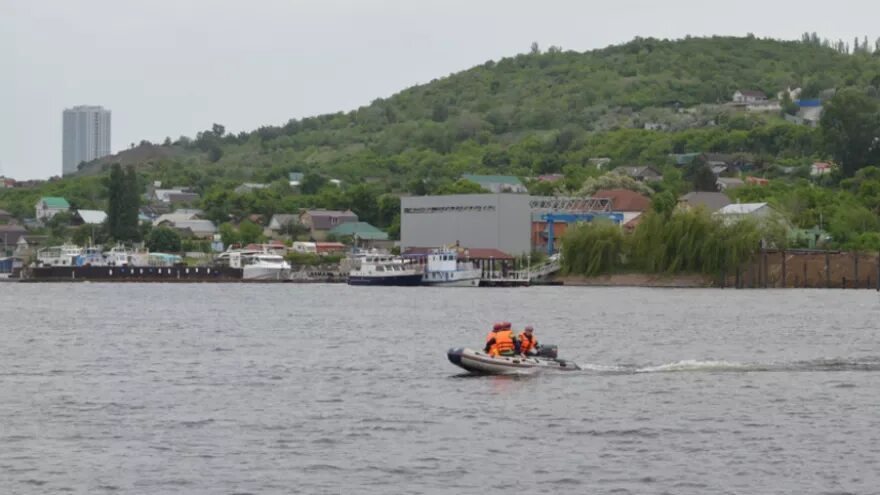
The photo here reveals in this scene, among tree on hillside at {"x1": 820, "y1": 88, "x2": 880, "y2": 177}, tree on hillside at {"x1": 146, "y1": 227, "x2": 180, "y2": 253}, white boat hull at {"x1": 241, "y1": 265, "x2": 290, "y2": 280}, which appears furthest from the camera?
tree on hillside at {"x1": 820, "y1": 88, "x2": 880, "y2": 177}

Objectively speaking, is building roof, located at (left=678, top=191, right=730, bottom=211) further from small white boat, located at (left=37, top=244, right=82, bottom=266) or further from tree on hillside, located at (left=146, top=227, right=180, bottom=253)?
small white boat, located at (left=37, top=244, right=82, bottom=266)

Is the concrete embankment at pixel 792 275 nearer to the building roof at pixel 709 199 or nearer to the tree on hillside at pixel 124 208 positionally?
the building roof at pixel 709 199

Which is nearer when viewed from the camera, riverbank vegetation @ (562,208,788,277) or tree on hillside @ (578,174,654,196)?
riverbank vegetation @ (562,208,788,277)

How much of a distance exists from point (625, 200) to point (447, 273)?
3298 cm

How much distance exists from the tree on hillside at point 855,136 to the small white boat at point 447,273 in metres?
62.3

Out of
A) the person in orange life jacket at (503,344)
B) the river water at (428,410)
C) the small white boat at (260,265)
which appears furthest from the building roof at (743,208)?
the person in orange life jacket at (503,344)

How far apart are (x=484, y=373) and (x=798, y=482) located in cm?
1965

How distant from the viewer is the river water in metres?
34.6

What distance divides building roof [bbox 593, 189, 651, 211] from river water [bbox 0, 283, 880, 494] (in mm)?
93257

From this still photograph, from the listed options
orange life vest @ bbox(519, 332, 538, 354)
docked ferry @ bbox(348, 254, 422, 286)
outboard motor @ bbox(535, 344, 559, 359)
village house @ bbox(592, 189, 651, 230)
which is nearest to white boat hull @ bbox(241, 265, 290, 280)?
docked ferry @ bbox(348, 254, 422, 286)

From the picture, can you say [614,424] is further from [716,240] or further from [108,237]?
[108,237]

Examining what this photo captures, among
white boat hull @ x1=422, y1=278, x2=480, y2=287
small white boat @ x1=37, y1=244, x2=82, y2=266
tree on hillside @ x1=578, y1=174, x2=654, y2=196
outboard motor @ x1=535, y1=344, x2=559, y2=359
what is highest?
tree on hillside @ x1=578, y1=174, x2=654, y2=196

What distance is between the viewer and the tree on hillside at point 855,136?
645ft

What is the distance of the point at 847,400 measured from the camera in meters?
47.2
